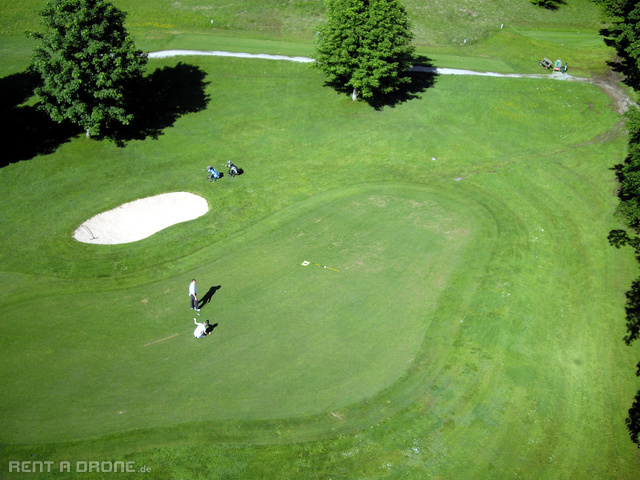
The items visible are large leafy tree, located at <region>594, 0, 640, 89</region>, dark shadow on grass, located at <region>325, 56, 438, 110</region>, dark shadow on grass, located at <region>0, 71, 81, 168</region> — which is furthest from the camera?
large leafy tree, located at <region>594, 0, 640, 89</region>

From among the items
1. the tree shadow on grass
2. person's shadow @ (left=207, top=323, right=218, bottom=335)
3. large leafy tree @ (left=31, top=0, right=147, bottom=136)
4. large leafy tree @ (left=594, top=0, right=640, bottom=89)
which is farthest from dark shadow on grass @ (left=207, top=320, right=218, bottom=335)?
the tree shadow on grass

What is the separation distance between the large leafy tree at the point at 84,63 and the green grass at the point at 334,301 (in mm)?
3917

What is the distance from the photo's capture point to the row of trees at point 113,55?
1811 inches

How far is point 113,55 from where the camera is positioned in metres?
47.3

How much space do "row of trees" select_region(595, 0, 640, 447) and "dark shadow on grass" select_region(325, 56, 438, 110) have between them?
23.2m

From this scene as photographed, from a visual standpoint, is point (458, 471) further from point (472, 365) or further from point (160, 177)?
point (160, 177)

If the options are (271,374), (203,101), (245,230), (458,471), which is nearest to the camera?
(458,471)

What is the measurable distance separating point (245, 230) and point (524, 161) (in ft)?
97.5

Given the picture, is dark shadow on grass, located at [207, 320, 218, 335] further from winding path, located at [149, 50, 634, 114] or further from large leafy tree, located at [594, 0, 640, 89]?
large leafy tree, located at [594, 0, 640, 89]

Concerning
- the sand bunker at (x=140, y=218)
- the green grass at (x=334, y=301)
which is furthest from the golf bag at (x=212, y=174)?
the sand bunker at (x=140, y=218)

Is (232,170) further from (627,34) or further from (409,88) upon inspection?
(627,34)

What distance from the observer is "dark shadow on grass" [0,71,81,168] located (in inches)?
1907

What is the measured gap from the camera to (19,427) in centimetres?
2467

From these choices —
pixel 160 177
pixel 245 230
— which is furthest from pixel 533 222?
pixel 160 177
